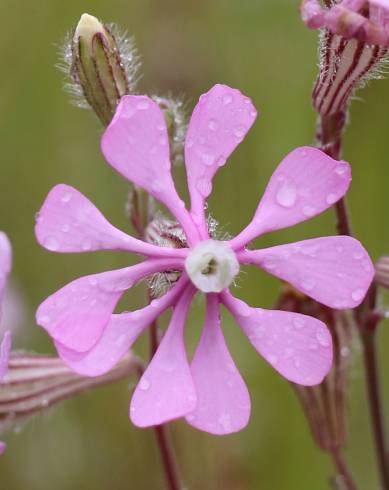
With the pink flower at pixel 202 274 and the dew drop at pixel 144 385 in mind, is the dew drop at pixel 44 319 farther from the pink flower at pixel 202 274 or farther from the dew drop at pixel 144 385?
the dew drop at pixel 144 385

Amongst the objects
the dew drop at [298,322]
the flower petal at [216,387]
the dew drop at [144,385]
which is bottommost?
the flower petal at [216,387]

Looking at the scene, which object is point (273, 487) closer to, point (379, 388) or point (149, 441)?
point (149, 441)

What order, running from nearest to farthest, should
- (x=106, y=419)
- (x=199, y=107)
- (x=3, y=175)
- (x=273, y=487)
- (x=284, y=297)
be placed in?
1. (x=199, y=107)
2. (x=284, y=297)
3. (x=273, y=487)
4. (x=106, y=419)
5. (x=3, y=175)

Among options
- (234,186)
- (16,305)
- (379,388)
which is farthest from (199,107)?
(16,305)

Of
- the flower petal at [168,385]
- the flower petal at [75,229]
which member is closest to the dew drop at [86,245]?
the flower petal at [75,229]

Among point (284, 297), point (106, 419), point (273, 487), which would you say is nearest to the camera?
point (284, 297)

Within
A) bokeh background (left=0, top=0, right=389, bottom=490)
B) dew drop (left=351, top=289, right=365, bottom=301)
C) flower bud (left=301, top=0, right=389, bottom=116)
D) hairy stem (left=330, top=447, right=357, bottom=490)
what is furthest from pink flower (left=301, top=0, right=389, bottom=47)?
bokeh background (left=0, top=0, right=389, bottom=490)

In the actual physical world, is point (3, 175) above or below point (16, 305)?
above

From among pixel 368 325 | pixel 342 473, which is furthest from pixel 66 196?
pixel 342 473
